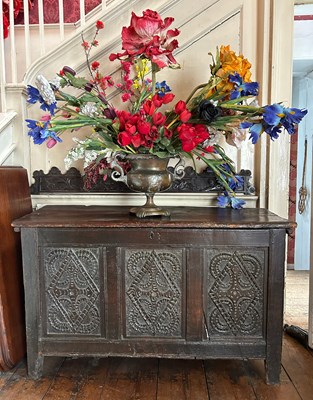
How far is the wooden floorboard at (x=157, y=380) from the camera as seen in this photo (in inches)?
57.8

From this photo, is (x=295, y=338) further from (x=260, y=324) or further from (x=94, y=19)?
(x=94, y=19)

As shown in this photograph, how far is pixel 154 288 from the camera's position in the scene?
153 cm

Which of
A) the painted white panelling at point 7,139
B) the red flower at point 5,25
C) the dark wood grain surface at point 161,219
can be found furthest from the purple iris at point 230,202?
the red flower at point 5,25

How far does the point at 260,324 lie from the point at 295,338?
597 millimetres

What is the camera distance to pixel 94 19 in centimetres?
196

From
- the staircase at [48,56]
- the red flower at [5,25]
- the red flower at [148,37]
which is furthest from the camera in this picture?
the red flower at [5,25]

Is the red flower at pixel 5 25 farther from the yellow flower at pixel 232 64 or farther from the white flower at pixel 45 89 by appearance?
the yellow flower at pixel 232 64

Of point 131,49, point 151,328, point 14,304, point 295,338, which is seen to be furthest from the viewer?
point 295,338

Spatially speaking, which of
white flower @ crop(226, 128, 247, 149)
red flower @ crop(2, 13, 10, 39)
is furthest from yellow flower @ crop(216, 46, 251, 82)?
red flower @ crop(2, 13, 10, 39)

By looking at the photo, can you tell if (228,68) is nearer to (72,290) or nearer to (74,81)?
(74,81)

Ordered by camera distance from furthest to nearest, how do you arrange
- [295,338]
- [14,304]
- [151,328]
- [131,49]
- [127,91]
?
[295,338] → [127,91] → [14,304] → [151,328] → [131,49]

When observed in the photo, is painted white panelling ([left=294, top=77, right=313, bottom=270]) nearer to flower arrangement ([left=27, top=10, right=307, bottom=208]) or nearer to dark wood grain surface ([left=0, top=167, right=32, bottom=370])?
flower arrangement ([left=27, top=10, right=307, bottom=208])

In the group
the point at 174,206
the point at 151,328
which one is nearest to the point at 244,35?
the point at 174,206

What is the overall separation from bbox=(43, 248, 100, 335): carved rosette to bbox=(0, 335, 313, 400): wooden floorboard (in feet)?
0.74
